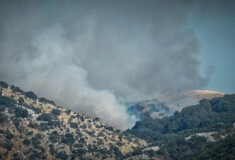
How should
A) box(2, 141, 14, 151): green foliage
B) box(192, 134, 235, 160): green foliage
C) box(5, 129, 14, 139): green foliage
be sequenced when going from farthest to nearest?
1. box(5, 129, 14, 139): green foliage
2. box(2, 141, 14, 151): green foliage
3. box(192, 134, 235, 160): green foliage

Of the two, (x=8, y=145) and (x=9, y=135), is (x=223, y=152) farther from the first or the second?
(x=9, y=135)

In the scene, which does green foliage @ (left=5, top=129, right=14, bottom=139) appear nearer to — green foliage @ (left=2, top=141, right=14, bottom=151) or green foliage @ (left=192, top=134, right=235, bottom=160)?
green foliage @ (left=2, top=141, right=14, bottom=151)

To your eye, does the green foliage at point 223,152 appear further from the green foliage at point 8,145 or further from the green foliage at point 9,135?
the green foliage at point 9,135

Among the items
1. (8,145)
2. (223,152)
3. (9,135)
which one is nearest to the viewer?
(223,152)

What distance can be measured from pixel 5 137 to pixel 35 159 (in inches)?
1011

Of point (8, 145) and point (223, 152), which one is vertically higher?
point (223, 152)

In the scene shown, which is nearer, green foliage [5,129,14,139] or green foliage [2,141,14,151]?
green foliage [2,141,14,151]

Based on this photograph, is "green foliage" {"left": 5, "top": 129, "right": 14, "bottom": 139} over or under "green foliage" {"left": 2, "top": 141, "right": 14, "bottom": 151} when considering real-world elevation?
over

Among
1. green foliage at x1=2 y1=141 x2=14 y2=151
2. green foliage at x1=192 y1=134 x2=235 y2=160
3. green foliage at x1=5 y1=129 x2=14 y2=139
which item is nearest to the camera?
green foliage at x1=192 y1=134 x2=235 y2=160

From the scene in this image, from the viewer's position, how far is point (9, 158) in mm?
178500

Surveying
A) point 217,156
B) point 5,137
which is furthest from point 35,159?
point 217,156

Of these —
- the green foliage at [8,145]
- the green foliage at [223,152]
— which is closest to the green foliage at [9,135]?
the green foliage at [8,145]

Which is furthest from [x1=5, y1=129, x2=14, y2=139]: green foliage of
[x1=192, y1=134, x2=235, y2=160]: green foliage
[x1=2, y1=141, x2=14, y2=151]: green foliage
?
[x1=192, y1=134, x2=235, y2=160]: green foliage

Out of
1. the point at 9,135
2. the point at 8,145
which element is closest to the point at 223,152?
the point at 8,145
